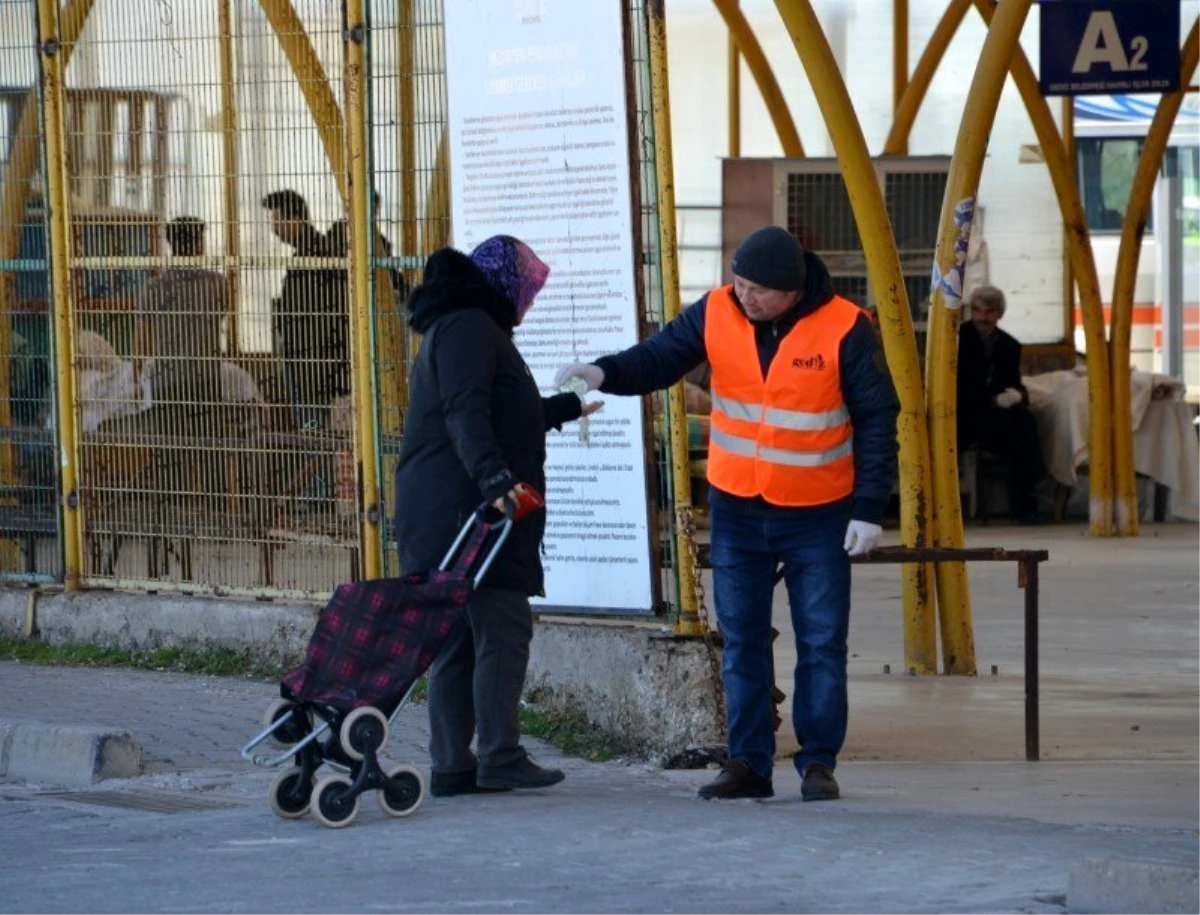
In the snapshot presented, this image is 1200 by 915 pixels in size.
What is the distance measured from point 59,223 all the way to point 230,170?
1048 mm

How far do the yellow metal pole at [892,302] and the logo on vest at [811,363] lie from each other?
278cm

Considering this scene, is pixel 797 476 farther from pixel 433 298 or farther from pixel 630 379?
pixel 433 298

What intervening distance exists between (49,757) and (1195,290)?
875 inches

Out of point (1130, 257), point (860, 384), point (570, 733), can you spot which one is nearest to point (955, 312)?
point (570, 733)

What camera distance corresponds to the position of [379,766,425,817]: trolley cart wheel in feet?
23.1

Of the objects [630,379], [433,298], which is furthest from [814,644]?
[433,298]

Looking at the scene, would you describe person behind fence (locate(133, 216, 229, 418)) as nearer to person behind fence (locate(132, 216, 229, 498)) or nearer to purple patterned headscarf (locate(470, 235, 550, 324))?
person behind fence (locate(132, 216, 229, 498))

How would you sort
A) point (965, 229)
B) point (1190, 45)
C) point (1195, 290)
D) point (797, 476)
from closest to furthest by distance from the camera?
point (797, 476) < point (965, 229) < point (1190, 45) < point (1195, 290)

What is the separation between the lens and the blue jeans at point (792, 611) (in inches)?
290

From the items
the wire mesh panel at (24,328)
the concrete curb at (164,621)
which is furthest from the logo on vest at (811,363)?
the wire mesh panel at (24,328)

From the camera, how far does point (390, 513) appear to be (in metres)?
9.64

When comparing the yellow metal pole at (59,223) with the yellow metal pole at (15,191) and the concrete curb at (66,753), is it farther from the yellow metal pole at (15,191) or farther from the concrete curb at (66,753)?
the concrete curb at (66,753)

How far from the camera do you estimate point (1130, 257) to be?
683 inches

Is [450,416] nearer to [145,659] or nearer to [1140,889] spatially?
[1140,889]
